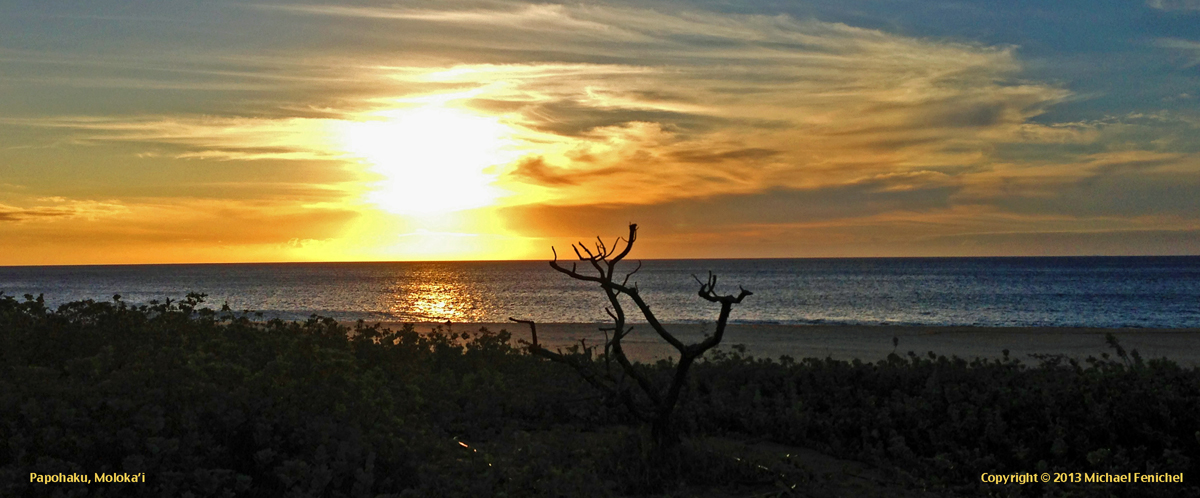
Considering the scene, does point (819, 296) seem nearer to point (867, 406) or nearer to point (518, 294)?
point (518, 294)

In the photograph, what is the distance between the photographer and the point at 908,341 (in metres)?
22.7

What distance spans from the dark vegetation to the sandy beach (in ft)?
27.1

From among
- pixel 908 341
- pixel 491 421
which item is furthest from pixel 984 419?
pixel 908 341

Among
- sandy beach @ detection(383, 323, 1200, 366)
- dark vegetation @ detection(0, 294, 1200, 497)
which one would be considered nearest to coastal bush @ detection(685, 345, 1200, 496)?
dark vegetation @ detection(0, 294, 1200, 497)

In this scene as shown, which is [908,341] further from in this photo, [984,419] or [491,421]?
[491,421]

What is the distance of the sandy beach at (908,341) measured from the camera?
19.8 metres

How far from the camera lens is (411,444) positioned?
6.88 metres

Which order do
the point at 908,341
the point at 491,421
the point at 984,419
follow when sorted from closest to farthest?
the point at 984,419
the point at 491,421
the point at 908,341

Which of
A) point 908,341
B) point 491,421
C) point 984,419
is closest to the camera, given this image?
point 984,419

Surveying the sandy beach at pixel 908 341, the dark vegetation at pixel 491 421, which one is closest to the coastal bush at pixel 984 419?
the dark vegetation at pixel 491 421

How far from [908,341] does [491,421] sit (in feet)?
55.7

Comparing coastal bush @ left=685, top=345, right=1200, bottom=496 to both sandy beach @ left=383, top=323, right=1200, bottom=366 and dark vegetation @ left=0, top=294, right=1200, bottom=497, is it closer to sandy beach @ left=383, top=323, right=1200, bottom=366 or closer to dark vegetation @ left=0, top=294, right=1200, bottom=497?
dark vegetation @ left=0, top=294, right=1200, bottom=497

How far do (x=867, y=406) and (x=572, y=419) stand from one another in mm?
3669

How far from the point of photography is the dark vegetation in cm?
612
